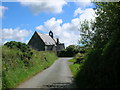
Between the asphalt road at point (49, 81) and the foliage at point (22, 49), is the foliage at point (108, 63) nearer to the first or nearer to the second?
the asphalt road at point (49, 81)

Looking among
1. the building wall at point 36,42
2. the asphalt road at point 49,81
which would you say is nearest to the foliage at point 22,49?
the asphalt road at point 49,81

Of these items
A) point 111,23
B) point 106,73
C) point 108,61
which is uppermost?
point 111,23

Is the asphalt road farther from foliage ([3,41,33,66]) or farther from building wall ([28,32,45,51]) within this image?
building wall ([28,32,45,51])

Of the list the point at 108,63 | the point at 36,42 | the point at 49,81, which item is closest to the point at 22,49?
the point at 49,81

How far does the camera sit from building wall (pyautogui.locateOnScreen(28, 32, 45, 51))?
2784 inches

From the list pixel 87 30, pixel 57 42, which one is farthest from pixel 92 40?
pixel 57 42

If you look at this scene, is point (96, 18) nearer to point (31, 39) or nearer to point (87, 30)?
point (87, 30)

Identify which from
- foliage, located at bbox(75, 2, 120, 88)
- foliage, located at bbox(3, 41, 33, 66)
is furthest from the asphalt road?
foliage, located at bbox(75, 2, 120, 88)

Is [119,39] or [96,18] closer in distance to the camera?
[119,39]

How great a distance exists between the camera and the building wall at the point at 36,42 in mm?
70719

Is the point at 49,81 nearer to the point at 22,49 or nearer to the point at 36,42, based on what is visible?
the point at 22,49

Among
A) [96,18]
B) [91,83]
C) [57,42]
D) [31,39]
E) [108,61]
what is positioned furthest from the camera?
[57,42]

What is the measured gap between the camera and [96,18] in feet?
44.5

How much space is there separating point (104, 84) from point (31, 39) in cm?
6630
